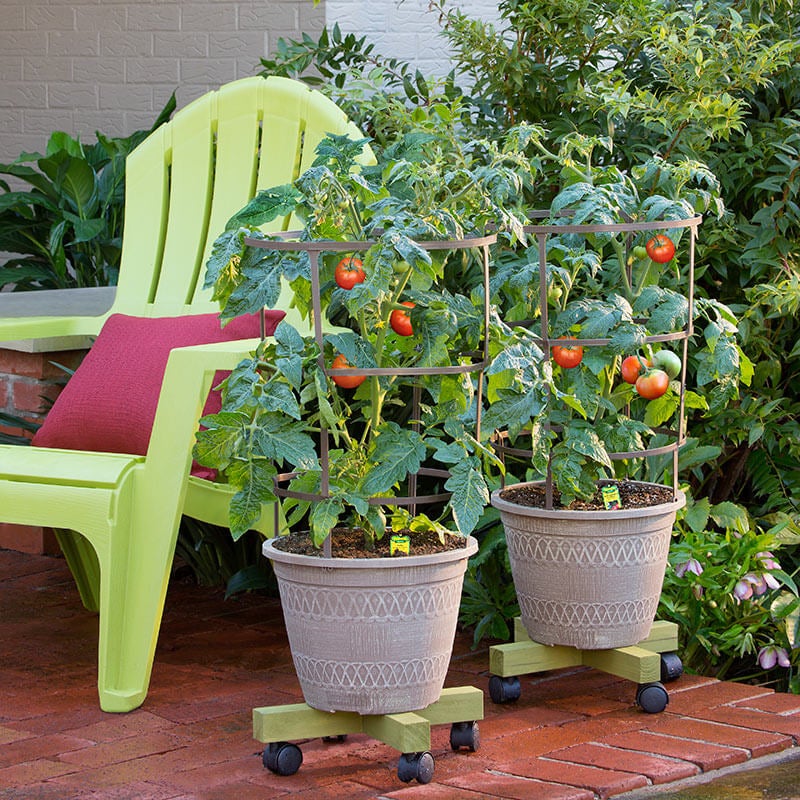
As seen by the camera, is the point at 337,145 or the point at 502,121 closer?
the point at 337,145

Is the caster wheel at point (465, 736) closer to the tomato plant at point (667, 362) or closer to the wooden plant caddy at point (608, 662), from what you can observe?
the wooden plant caddy at point (608, 662)

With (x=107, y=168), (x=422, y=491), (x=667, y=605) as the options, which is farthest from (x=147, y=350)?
(x=107, y=168)

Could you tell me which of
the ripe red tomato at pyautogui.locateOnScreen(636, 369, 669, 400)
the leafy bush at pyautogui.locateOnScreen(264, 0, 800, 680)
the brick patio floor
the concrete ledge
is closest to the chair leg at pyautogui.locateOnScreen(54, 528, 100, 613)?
the brick patio floor

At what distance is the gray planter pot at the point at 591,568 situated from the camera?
2.53m

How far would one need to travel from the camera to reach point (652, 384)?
249 centimetres

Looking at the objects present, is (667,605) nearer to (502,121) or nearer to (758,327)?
(758,327)

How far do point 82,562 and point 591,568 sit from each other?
1.33 metres

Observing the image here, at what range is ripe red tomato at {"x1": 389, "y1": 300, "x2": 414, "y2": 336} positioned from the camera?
7.36ft

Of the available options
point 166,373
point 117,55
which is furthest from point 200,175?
point 117,55

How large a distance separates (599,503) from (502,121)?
4.35 feet

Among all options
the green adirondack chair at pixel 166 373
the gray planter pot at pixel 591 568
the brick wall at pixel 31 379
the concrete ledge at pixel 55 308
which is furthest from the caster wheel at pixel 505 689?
the brick wall at pixel 31 379

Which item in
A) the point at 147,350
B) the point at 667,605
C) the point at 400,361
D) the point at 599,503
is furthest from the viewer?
the point at 147,350

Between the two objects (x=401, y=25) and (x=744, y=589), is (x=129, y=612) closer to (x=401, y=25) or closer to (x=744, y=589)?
(x=744, y=589)

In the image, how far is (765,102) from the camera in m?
3.40
